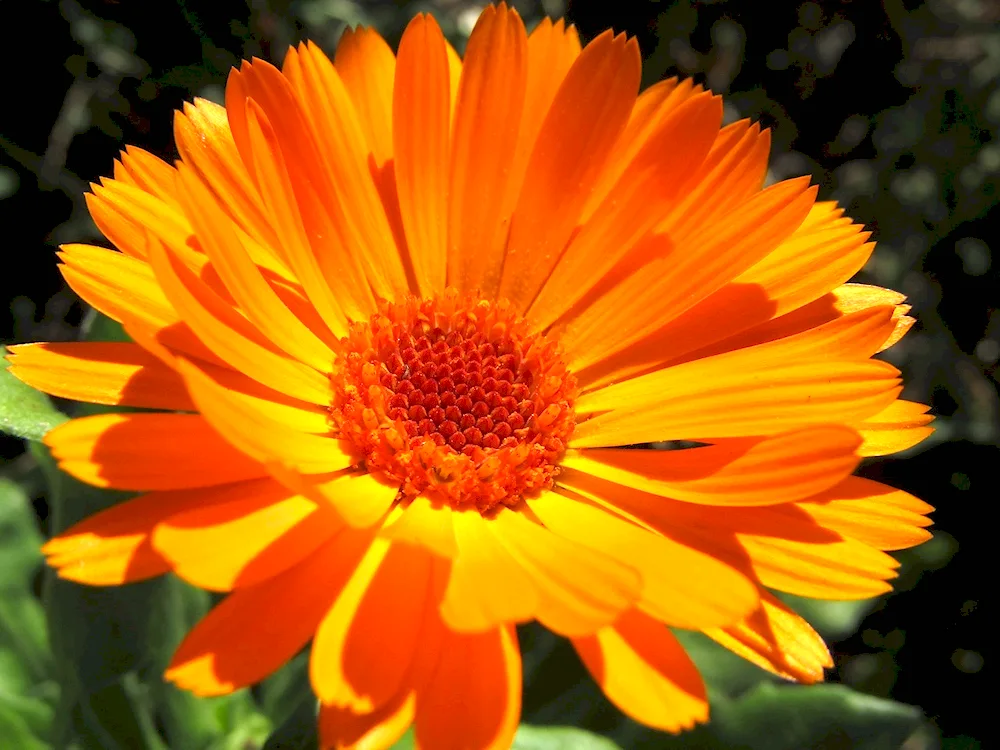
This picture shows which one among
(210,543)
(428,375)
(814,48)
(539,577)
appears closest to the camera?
(210,543)

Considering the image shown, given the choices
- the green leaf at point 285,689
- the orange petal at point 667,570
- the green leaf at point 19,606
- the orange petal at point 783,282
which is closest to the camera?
the orange petal at point 667,570

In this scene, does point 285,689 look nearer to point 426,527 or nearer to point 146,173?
point 426,527

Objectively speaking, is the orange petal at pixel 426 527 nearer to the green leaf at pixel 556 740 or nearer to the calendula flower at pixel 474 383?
the calendula flower at pixel 474 383

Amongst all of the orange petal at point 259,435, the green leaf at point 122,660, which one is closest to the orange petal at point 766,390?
the orange petal at point 259,435

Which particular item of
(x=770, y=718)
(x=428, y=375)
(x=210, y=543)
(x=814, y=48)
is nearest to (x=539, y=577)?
(x=210, y=543)

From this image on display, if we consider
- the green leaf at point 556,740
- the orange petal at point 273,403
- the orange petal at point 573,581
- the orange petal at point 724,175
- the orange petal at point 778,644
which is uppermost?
the orange petal at point 273,403

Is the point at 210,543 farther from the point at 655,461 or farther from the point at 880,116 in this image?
the point at 880,116
